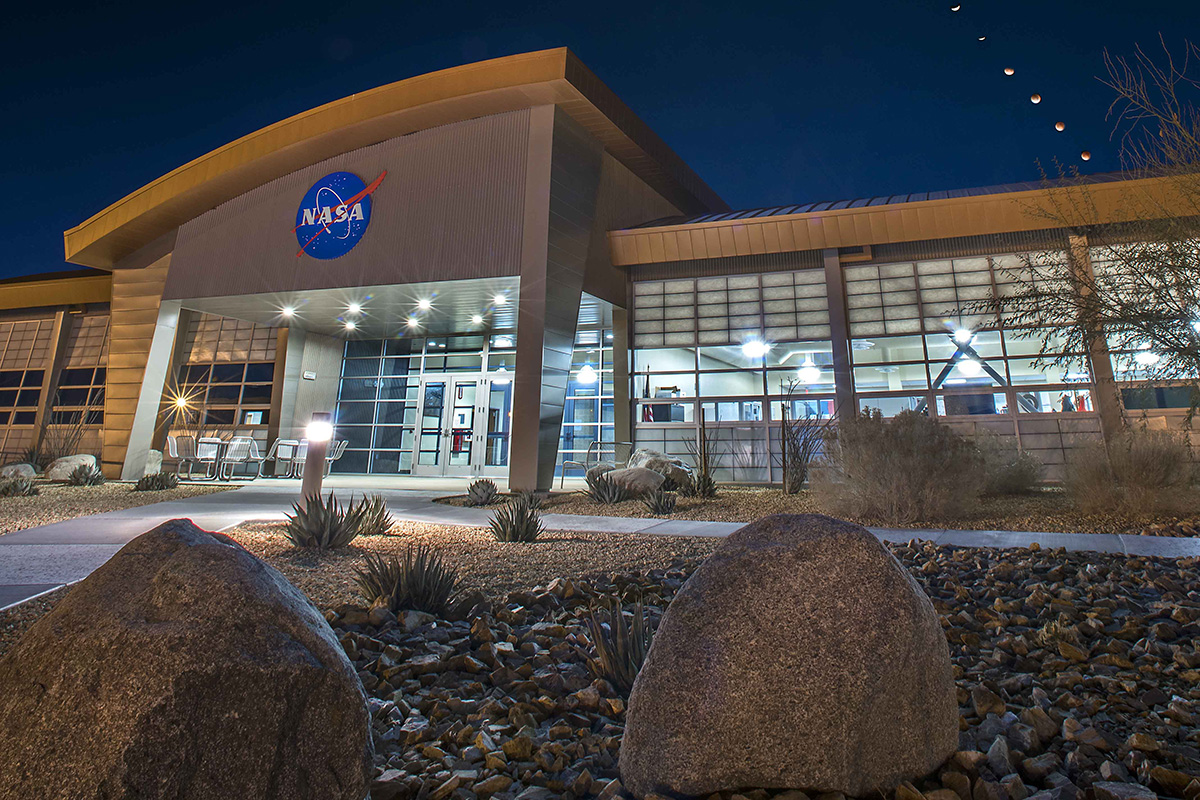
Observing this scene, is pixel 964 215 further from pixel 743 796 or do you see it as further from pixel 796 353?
pixel 743 796

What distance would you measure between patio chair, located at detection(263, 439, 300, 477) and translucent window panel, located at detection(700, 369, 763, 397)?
11952mm

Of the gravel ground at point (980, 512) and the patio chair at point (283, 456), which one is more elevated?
the patio chair at point (283, 456)

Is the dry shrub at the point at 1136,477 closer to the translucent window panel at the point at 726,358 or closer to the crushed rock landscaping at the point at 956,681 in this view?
the crushed rock landscaping at the point at 956,681

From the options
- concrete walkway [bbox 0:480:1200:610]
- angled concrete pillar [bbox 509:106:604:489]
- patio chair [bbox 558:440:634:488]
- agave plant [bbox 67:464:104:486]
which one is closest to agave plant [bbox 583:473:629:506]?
concrete walkway [bbox 0:480:1200:610]

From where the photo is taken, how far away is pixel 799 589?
1.82 meters

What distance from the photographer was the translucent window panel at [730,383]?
14836 millimetres

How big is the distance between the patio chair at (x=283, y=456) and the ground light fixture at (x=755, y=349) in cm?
1309

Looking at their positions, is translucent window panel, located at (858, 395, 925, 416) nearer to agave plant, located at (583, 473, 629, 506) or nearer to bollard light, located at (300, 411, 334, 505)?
agave plant, located at (583, 473, 629, 506)

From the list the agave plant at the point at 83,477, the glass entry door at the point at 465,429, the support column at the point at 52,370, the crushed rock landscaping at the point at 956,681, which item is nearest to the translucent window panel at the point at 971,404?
the crushed rock landscaping at the point at 956,681

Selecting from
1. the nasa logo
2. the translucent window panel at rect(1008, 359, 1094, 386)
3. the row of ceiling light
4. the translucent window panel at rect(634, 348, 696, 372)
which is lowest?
the translucent window panel at rect(1008, 359, 1094, 386)

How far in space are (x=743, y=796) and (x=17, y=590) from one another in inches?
198

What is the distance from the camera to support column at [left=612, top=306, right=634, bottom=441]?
597 inches

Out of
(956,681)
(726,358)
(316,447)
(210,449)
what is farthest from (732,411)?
(210,449)

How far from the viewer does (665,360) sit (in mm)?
15461
